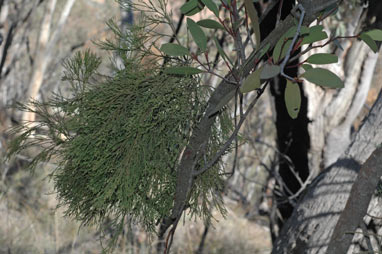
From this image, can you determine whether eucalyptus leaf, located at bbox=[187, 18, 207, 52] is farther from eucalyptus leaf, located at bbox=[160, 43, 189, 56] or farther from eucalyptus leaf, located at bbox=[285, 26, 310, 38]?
eucalyptus leaf, located at bbox=[285, 26, 310, 38]

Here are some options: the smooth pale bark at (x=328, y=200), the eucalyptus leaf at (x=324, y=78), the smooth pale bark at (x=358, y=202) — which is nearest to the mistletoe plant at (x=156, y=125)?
the eucalyptus leaf at (x=324, y=78)

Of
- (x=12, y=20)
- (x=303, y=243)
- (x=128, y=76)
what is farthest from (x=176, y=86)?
(x=12, y=20)

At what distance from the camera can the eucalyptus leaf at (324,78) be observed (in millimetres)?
703

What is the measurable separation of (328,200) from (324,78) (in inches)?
40.8

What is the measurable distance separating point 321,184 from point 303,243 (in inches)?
9.2

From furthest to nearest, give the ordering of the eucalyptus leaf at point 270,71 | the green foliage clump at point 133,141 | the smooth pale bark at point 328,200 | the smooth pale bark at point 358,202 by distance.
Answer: the smooth pale bark at point 328,200, the smooth pale bark at point 358,202, the green foliage clump at point 133,141, the eucalyptus leaf at point 270,71

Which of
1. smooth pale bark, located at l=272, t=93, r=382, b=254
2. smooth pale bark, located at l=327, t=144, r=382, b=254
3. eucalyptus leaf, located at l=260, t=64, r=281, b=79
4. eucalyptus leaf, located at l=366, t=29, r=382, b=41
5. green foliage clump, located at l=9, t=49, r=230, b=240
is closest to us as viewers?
eucalyptus leaf, located at l=260, t=64, r=281, b=79

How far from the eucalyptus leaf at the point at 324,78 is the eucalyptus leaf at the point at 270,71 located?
0.21 feet

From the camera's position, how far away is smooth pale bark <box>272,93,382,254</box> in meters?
1.61

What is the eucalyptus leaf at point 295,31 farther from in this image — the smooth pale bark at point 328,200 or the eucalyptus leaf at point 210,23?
the smooth pale bark at point 328,200

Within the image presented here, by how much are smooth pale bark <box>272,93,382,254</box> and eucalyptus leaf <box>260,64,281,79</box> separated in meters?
1.04

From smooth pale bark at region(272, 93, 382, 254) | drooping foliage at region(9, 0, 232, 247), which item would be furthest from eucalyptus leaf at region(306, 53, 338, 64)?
smooth pale bark at region(272, 93, 382, 254)

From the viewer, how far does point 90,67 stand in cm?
111

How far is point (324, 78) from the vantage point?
71 cm
